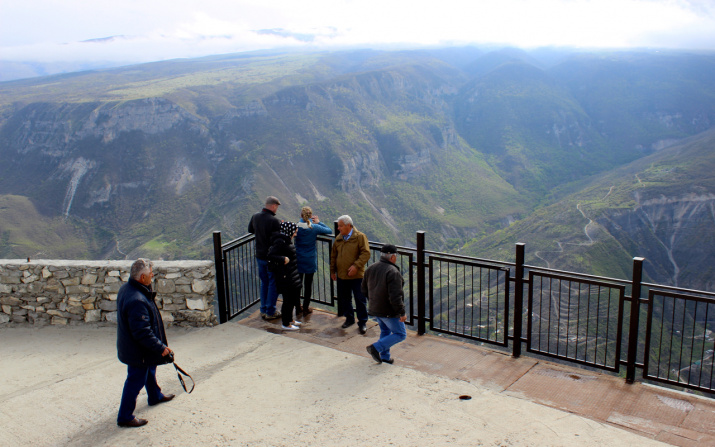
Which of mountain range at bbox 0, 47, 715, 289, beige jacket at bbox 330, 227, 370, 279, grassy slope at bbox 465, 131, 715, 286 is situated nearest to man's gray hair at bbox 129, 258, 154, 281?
beige jacket at bbox 330, 227, 370, 279

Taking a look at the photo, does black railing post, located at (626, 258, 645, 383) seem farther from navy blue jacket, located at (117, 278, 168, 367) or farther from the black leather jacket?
navy blue jacket, located at (117, 278, 168, 367)

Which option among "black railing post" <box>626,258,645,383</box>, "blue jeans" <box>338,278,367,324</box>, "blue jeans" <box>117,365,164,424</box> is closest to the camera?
"blue jeans" <box>117,365,164,424</box>

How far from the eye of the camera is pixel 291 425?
4.88 meters

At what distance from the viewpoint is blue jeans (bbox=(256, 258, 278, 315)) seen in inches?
294

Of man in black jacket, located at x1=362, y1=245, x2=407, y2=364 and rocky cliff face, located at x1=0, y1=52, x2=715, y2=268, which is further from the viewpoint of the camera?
rocky cliff face, located at x1=0, y1=52, x2=715, y2=268

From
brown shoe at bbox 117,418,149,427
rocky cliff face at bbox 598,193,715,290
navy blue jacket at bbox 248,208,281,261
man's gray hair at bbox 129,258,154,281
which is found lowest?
rocky cliff face at bbox 598,193,715,290

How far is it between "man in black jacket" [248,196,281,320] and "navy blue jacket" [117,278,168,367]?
2.39 m

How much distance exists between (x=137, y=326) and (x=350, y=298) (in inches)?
125

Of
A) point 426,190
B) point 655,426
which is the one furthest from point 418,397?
point 426,190

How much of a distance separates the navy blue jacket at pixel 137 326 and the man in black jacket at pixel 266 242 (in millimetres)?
2391

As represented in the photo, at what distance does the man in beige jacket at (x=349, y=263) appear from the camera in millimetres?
6871

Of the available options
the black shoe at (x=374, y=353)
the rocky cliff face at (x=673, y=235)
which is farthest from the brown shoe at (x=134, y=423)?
the rocky cliff face at (x=673, y=235)

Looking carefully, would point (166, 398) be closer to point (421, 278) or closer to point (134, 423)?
point (134, 423)

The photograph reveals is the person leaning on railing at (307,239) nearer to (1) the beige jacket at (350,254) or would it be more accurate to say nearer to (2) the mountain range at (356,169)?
(1) the beige jacket at (350,254)
